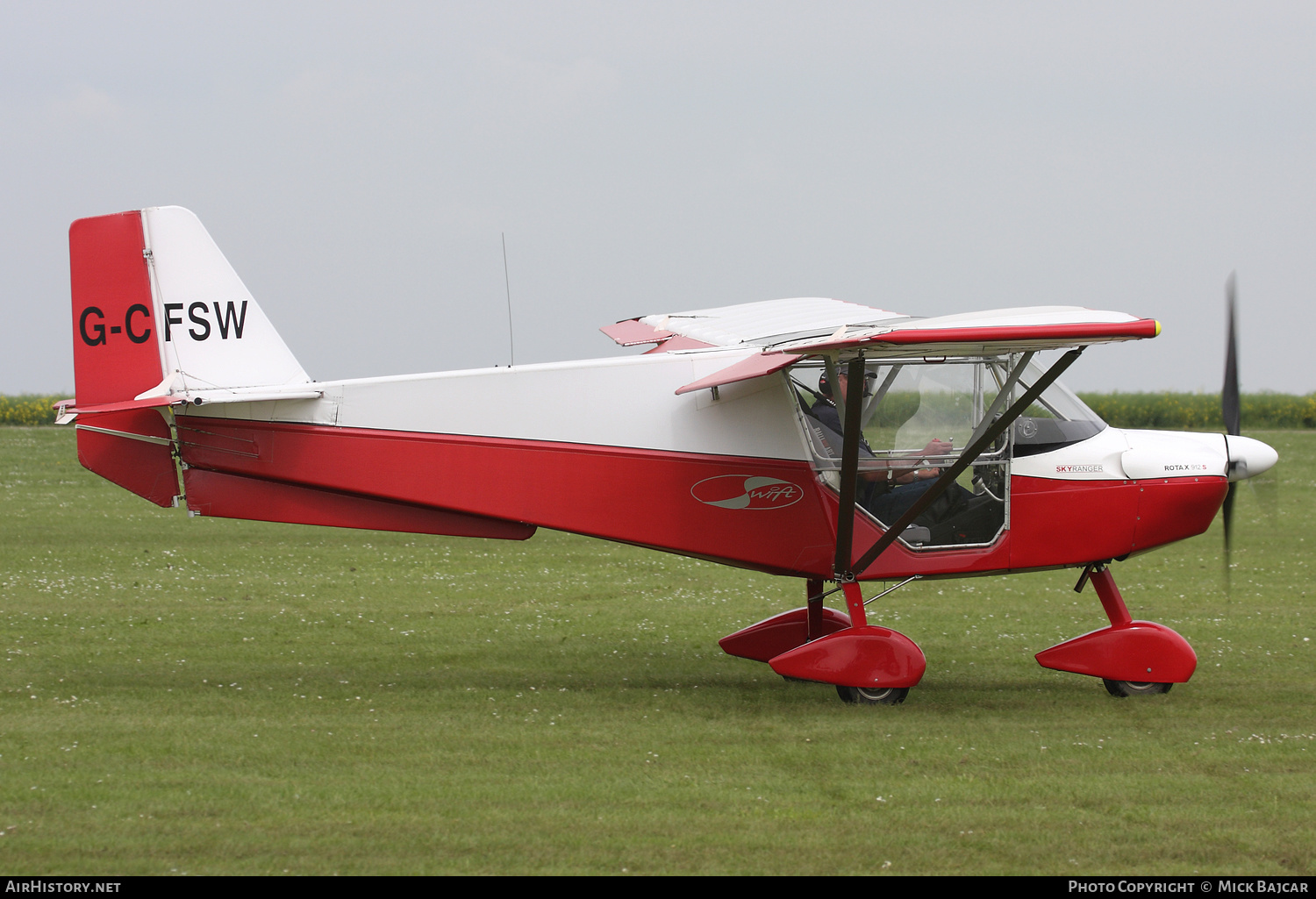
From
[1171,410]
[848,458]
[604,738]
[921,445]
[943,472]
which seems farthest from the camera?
[1171,410]

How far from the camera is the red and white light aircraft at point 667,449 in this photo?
8133mm

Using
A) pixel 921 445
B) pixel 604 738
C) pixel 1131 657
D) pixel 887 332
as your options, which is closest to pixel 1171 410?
pixel 1131 657

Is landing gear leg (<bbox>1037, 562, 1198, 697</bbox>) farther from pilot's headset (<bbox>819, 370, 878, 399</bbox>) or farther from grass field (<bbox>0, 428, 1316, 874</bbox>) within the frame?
pilot's headset (<bbox>819, 370, 878, 399</bbox>)

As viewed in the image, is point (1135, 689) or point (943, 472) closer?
point (943, 472)

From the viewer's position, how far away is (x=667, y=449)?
8195 mm

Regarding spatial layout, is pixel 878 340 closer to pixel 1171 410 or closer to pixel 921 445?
pixel 921 445

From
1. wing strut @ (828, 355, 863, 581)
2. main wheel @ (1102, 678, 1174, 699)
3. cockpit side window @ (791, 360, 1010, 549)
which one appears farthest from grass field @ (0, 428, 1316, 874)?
cockpit side window @ (791, 360, 1010, 549)

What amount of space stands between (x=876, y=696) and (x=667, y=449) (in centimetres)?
230

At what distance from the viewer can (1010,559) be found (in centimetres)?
820

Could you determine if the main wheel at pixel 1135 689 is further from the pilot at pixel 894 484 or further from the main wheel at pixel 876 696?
the pilot at pixel 894 484

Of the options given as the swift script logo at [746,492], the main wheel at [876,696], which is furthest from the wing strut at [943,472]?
the main wheel at [876,696]

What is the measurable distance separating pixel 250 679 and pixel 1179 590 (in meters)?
10.4

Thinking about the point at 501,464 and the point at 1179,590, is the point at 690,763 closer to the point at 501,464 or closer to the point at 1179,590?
the point at 501,464

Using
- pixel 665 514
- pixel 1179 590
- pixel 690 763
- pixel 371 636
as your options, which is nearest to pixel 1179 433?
pixel 665 514
